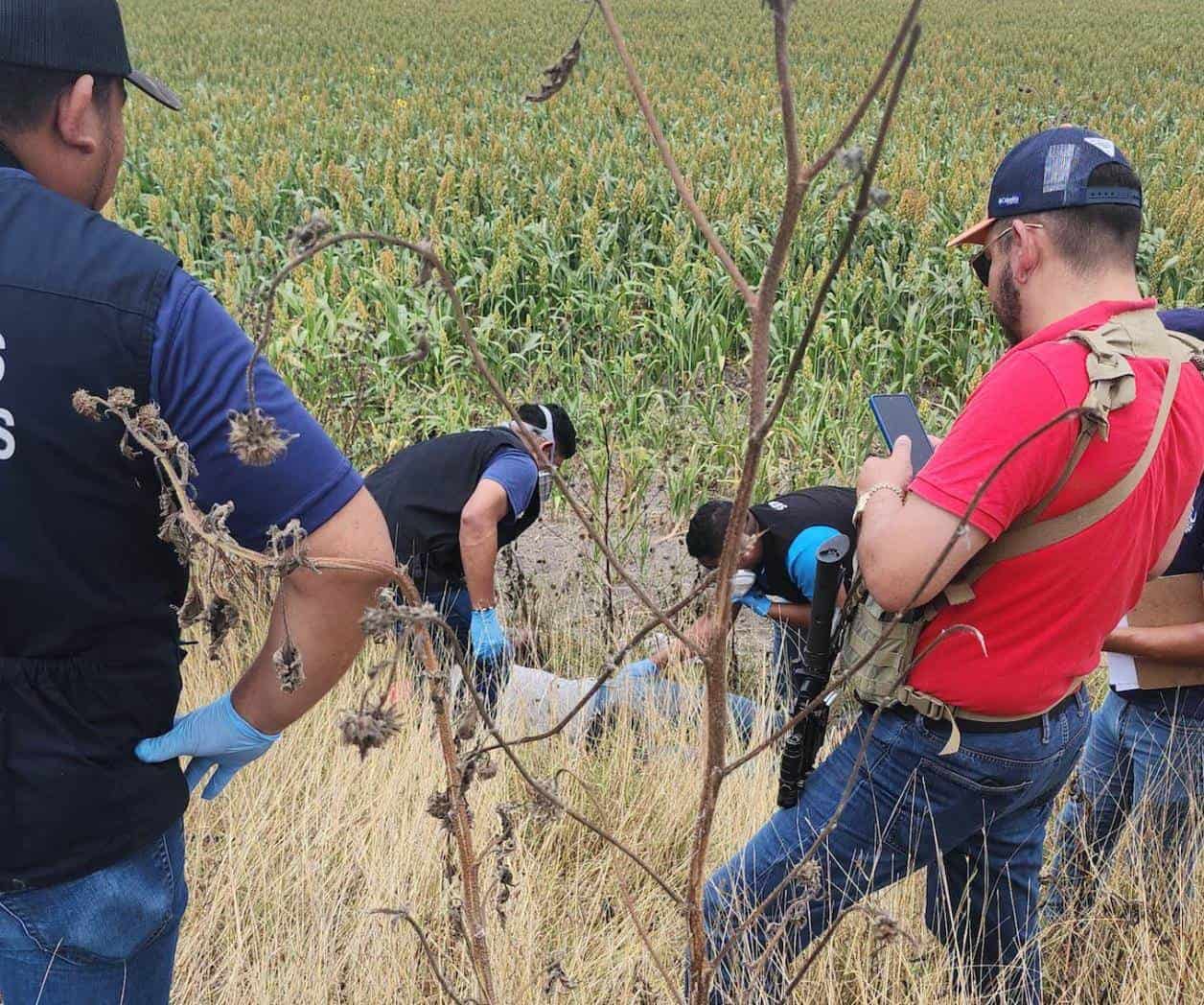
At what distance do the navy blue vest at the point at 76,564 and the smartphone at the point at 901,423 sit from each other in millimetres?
1553

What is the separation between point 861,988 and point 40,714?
62.6 inches

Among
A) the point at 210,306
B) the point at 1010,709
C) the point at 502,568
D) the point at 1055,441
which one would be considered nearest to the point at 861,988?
the point at 1010,709

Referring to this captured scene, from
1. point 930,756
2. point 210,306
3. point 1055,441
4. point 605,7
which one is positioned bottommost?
point 930,756

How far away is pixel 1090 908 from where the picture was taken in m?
2.64

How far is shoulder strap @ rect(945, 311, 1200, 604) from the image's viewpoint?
191 centimetres

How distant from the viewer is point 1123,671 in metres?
2.80

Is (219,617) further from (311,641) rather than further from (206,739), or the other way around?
(206,739)

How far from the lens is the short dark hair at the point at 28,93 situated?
1.53m

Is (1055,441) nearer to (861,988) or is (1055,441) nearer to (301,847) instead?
(861,988)

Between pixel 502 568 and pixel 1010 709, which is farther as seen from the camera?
pixel 502 568

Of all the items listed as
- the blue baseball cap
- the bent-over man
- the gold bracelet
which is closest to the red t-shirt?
the gold bracelet

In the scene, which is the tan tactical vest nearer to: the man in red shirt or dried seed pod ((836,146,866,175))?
the man in red shirt

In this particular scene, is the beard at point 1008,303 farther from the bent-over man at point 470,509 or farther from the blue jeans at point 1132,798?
the bent-over man at point 470,509

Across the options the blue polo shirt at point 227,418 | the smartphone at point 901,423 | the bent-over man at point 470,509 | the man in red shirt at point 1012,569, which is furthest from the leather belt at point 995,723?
the bent-over man at point 470,509
